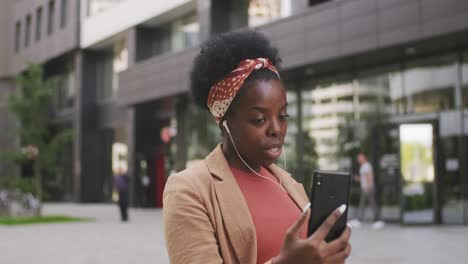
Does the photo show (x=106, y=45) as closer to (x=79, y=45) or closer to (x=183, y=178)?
(x=79, y=45)

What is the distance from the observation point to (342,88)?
62.3ft

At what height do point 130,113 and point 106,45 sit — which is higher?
point 106,45

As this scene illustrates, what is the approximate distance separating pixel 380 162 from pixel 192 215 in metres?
16.2

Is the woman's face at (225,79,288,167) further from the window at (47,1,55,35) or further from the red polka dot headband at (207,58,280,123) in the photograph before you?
the window at (47,1,55,35)

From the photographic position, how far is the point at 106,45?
1271 inches

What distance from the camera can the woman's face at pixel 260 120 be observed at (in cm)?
190

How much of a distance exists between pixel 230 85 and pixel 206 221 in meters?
0.44

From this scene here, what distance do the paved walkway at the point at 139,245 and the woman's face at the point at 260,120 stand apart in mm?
7334

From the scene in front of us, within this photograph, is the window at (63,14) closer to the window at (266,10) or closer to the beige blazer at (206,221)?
the window at (266,10)

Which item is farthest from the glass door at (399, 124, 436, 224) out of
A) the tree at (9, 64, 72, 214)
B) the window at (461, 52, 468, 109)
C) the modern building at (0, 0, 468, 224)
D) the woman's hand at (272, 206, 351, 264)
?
the woman's hand at (272, 206, 351, 264)

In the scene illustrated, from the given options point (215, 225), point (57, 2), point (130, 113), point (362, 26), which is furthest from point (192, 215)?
point (57, 2)

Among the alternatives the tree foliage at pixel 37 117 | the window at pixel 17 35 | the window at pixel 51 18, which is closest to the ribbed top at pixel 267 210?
the tree foliage at pixel 37 117

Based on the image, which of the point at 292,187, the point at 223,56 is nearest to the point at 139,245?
the point at 292,187

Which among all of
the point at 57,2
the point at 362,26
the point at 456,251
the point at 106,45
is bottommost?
the point at 456,251
